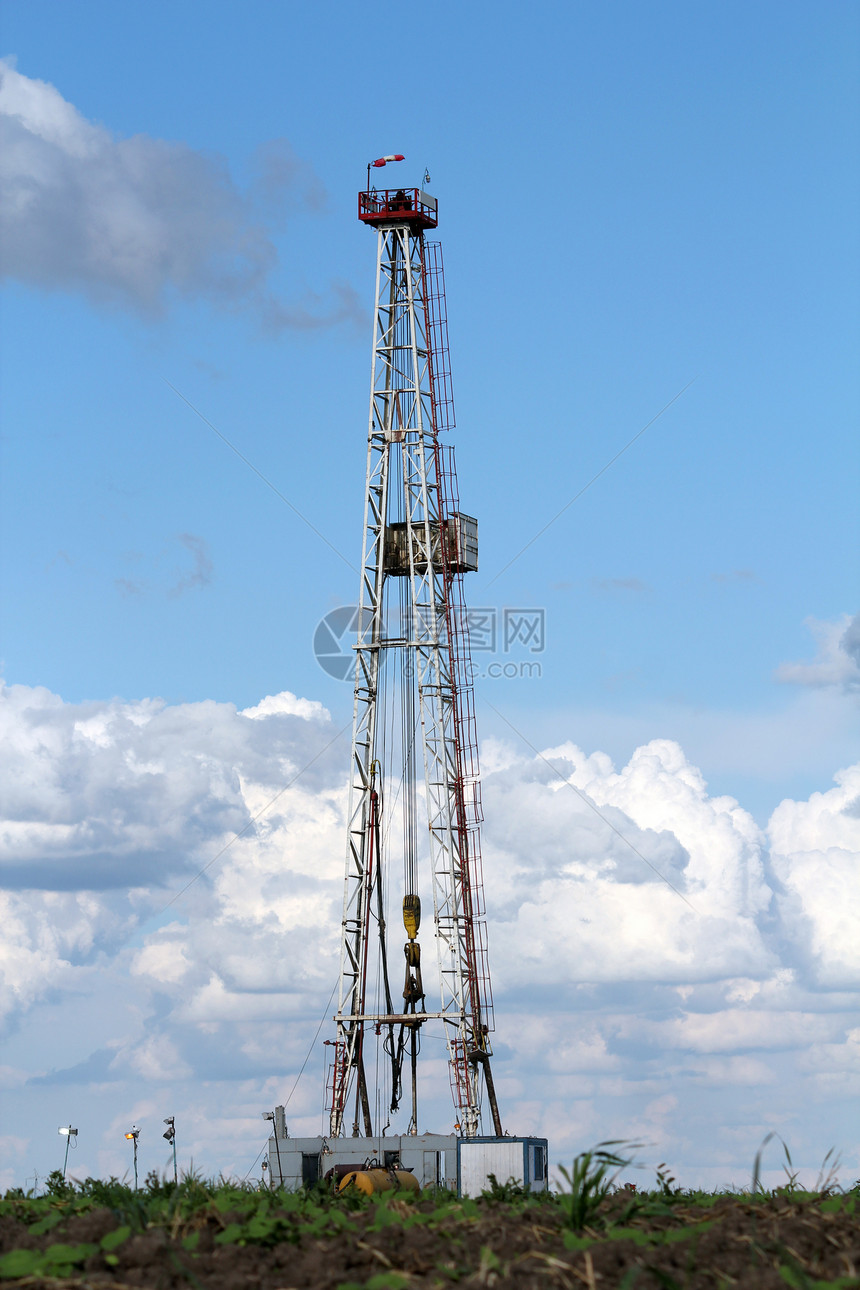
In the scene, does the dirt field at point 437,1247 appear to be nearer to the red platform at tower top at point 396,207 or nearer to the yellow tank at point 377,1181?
the yellow tank at point 377,1181

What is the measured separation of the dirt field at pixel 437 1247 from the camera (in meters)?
11.5

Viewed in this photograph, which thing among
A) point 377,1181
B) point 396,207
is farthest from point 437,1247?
point 396,207

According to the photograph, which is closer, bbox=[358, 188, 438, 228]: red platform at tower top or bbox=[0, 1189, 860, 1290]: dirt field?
bbox=[0, 1189, 860, 1290]: dirt field

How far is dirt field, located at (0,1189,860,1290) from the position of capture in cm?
1148

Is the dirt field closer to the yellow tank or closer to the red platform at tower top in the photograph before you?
the yellow tank

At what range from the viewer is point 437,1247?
12625 millimetres

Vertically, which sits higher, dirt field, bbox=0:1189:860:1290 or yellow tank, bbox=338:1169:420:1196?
dirt field, bbox=0:1189:860:1290

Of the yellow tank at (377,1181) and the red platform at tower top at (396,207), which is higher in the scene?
the red platform at tower top at (396,207)

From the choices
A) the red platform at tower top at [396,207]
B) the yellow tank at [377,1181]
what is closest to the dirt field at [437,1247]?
the yellow tank at [377,1181]

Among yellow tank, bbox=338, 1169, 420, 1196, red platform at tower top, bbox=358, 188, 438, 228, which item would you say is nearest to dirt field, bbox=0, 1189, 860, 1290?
yellow tank, bbox=338, 1169, 420, 1196

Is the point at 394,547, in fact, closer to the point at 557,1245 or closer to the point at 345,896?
the point at 345,896

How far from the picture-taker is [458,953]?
177ft

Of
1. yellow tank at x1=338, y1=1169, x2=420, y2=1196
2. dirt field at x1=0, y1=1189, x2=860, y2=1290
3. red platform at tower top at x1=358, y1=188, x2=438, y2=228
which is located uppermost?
red platform at tower top at x1=358, y1=188, x2=438, y2=228

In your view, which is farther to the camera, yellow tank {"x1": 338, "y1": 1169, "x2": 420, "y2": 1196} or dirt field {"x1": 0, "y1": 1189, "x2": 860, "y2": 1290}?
yellow tank {"x1": 338, "y1": 1169, "x2": 420, "y2": 1196}
